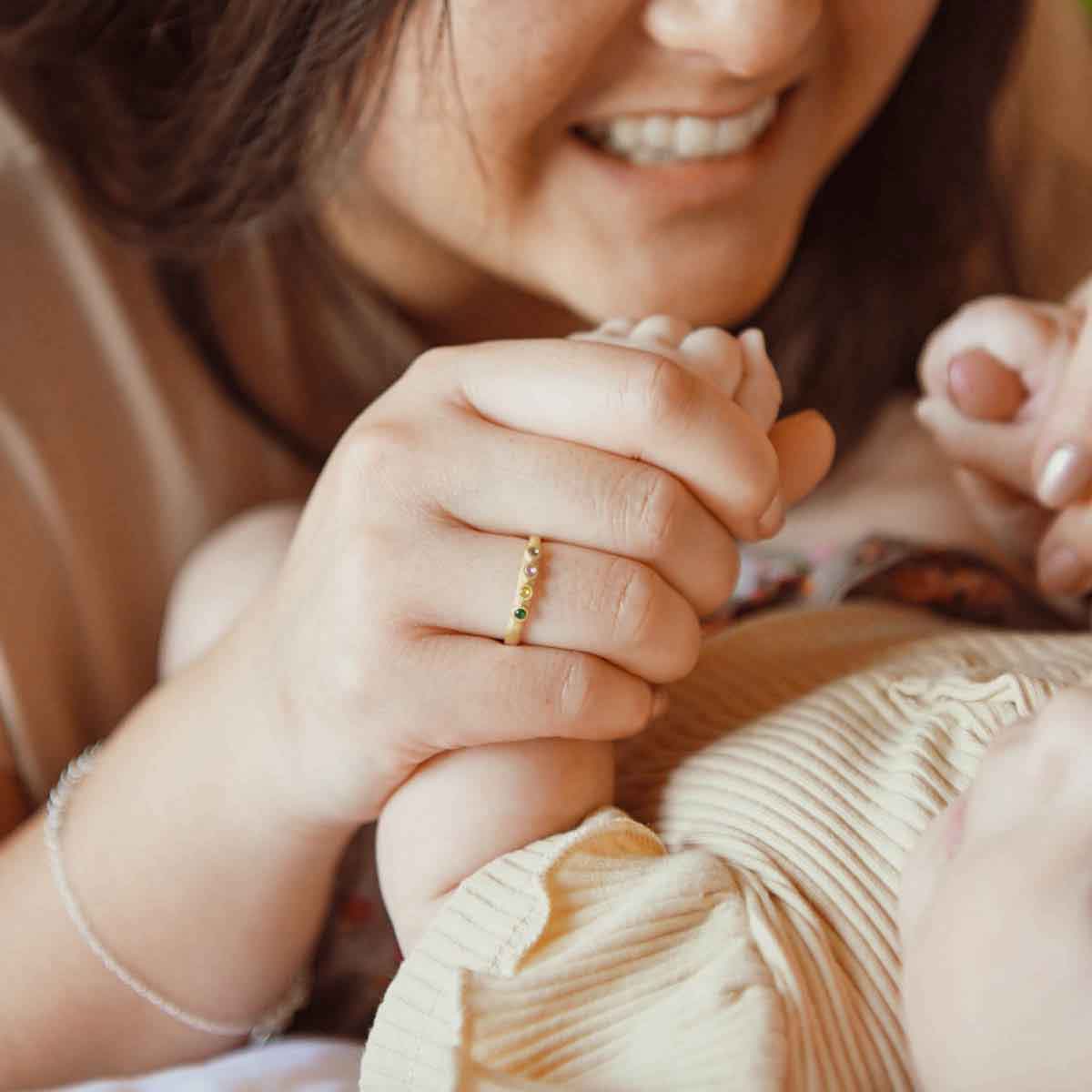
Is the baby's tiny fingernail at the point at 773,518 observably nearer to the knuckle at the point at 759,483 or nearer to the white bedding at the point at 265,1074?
the knuckle at the point at 759,483

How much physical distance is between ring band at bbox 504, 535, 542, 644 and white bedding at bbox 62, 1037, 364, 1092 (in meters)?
0.31

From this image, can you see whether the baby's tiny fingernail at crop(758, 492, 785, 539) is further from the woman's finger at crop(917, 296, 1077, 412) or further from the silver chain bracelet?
the silver chain bracelet

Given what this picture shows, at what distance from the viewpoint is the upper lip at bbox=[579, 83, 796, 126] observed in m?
0.82

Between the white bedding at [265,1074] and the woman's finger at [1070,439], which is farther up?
the woman's finger at [1070,439]

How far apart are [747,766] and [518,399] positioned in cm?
21

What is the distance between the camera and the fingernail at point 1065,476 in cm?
72

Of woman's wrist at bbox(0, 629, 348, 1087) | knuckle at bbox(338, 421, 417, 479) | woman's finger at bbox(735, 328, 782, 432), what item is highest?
knuckle at bbox(338, 421, 417, 479)

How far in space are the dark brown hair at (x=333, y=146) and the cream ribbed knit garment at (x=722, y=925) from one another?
17.8 inches

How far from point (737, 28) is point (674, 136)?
0.14 m

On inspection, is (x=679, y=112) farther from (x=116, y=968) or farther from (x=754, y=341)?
(x=116, y=968)

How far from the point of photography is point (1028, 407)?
2.63 ft

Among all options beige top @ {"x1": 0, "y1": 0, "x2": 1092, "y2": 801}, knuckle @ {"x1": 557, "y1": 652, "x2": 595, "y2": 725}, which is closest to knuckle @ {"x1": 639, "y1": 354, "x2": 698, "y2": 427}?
knuckle @ {"x1": 557, "y1": 652, "x2": 595, "y2": 725}

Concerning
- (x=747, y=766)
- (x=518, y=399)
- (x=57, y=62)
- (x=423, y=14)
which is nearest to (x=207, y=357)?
(x=57, y=62)

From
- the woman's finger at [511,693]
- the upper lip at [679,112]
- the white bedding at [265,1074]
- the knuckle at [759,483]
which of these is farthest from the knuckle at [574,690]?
the upper lip at [679,112]
